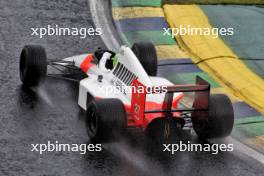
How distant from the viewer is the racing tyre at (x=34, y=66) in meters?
12.7

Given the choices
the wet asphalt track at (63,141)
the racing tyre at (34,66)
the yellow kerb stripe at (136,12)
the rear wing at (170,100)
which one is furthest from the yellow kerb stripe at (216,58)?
the racing tyre at (34,66)

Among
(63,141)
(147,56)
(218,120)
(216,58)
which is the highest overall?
(147,56)

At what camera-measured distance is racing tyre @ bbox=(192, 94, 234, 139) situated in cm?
1120

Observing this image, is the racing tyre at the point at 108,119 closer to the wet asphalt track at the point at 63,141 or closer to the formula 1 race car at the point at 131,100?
the formula 1 race car at the point at 131,100

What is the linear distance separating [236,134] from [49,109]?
2.84 metres

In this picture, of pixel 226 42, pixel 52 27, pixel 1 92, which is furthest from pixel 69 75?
pixel 226 42

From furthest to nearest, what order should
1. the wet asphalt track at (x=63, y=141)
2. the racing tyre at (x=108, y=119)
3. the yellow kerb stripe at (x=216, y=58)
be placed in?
1. the yellow kerb stripe at (x=216, y=58)
2. the racing tyre at (x=108, y=119)
3. the wet asphalt track at (x=63, y=141)

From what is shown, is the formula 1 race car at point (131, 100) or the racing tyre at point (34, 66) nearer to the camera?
the formula 1 race car at point (131, 100)

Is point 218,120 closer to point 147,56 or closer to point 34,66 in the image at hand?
point 147,56

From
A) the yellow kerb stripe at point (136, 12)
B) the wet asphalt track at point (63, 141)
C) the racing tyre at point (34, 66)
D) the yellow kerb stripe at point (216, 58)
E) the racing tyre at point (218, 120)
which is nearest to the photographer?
the wet asphalt track at point (63, 141)

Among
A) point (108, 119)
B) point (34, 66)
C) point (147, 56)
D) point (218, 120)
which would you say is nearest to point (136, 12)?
point (147, 56)

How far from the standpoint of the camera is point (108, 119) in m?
10.8

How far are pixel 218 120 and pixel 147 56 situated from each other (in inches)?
92.9

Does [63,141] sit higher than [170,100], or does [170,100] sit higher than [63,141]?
[170,100]
